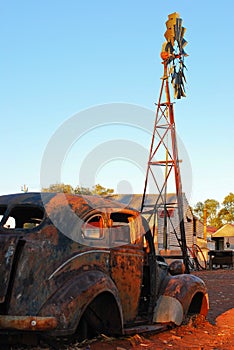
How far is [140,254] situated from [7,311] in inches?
94.2

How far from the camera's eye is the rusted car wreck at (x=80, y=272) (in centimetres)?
548

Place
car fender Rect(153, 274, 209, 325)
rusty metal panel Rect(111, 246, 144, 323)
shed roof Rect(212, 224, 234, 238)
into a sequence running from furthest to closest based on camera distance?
shed roof Rect(212, 224, 234, 238)
car fender Rect(153, 274, 209, 325)
rusty metal panel Rect(111, 246, 144, 323)

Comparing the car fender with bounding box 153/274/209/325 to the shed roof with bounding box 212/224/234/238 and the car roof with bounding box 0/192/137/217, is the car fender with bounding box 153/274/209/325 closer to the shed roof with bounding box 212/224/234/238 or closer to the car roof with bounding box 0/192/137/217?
the car roof with bounding box 0/192/137/217

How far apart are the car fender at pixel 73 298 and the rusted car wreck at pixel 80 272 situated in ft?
0.03

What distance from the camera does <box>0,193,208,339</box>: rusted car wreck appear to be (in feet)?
18.0

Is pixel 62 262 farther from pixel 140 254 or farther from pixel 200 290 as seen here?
pixel 200 290

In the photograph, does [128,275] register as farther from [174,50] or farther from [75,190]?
[75,190]

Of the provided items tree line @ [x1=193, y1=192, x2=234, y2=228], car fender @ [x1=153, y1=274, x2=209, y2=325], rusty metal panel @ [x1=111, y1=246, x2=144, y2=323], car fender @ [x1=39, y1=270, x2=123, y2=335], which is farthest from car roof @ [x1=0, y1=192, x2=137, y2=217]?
tree line @ [x1=193, y1=192, x2=234, y2=228]

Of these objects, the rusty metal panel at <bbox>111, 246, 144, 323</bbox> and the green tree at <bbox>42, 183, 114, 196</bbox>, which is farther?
the green tree at <bbox>42, 183, 114, 196</bbox>

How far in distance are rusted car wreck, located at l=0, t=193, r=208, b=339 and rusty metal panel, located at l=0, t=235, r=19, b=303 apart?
0.01m

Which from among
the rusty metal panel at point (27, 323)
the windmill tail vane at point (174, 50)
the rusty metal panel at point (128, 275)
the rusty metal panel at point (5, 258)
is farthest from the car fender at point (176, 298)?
the windmill tail vane at point (174, 50)

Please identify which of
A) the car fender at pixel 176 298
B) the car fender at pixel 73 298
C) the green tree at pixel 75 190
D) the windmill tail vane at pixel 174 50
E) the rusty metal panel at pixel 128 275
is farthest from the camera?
the windmill tail vane at pixel 174 50

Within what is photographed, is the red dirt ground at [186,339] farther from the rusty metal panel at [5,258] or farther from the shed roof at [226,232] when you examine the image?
the shed roof at [226,232]

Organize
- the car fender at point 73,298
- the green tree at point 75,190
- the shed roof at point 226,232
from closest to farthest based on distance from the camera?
the car fender at point 73,298, the green tree at point 75,190, the shed roof at point 226,232
